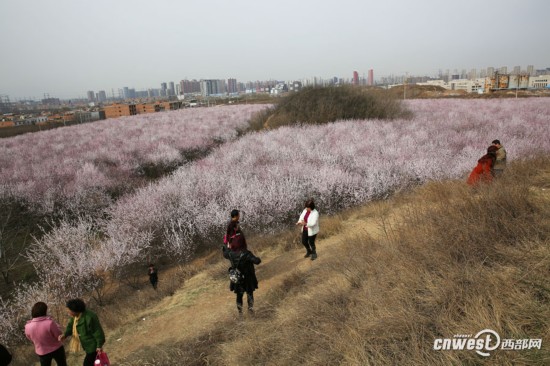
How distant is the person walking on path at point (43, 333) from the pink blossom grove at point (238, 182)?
3.24 meters

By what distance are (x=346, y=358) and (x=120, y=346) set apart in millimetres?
4147

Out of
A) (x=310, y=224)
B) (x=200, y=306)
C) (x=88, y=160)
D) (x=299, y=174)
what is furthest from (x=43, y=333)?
(x=88, y=160)

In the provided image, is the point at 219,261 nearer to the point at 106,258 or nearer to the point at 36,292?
the point at 106,258

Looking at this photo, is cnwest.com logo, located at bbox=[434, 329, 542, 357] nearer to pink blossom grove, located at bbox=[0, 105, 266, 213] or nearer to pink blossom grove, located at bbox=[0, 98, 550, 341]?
pink blossom grove, located at bbox=[0, 98, 550, 341]

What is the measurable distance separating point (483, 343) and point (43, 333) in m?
5.07

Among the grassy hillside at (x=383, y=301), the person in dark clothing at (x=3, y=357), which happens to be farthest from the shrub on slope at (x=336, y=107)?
the person in dark clothing at (x=3, y=357)

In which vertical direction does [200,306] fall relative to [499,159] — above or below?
below

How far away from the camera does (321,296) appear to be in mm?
4426

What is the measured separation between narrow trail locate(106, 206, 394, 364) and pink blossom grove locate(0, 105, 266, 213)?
847 centimetres

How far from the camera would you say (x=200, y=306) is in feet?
19.4

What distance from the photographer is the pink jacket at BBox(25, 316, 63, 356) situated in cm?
397

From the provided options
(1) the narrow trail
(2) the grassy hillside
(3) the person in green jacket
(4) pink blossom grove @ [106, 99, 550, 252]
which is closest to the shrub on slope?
(4) pink blossom grove @ [106, 99, 550, 252]

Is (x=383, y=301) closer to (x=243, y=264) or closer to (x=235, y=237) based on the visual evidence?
(x=243, y=264)

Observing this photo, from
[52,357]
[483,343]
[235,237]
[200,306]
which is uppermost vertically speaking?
[235,237]
